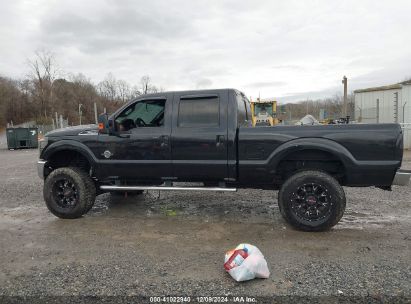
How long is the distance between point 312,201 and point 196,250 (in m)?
1.76

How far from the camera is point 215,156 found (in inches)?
194

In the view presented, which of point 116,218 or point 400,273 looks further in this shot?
point 116,218

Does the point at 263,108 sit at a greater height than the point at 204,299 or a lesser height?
greater

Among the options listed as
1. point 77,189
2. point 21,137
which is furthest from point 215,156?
point 21,137

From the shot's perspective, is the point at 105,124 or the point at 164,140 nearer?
the point at 164,140

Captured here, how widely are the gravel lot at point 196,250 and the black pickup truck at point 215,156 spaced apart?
526mm

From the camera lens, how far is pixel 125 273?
11.3ft

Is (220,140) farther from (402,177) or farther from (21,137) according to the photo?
(21,137)

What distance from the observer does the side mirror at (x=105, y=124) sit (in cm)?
520

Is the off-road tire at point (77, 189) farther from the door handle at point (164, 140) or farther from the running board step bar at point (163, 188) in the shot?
the door handle at point (164, 140)

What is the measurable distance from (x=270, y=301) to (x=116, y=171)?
3321mm

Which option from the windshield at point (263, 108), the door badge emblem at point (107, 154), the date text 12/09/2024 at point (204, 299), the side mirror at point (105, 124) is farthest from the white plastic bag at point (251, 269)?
the windshield at point (263, 108)

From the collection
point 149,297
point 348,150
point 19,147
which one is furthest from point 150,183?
point 19,147

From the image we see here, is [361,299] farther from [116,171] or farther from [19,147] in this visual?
[19,147]
